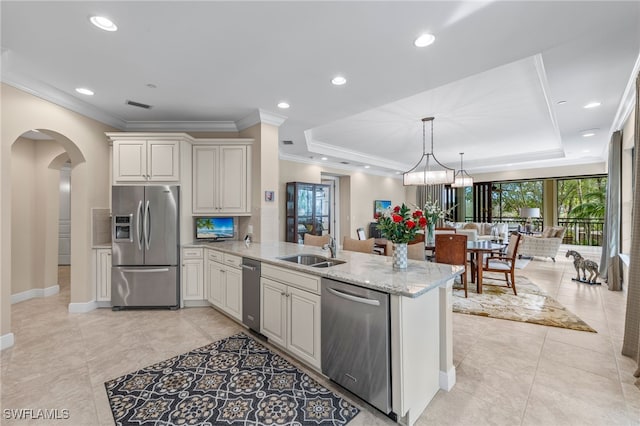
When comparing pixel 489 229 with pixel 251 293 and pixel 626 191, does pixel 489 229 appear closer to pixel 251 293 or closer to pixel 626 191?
pixel 626 191

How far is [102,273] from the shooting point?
12.7ft

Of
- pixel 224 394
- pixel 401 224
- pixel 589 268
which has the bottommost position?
pixel 224 394

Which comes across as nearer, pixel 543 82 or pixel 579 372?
pixel 579 372

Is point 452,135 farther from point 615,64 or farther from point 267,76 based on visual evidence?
point 267,76

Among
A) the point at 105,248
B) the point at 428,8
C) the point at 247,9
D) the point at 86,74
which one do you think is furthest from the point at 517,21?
the point at 105,248

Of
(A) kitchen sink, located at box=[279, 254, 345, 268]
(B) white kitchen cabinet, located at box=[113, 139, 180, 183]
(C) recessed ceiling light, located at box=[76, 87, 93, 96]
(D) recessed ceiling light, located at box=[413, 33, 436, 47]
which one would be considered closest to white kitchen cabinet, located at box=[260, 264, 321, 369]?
(A) kitchen sink, located at box=[279, 254, 345, 268]

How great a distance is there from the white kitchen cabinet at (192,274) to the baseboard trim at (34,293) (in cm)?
248

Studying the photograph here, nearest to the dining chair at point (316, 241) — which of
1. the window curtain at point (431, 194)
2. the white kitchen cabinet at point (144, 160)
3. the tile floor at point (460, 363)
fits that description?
the tile floor at point (460, 363)

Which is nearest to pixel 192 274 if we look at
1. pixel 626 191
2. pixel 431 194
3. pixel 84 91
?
pixel 84 91

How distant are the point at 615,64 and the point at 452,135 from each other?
3110 millimetres

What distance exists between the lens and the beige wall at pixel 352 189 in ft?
Answer: 23.4

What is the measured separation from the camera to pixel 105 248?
3.84 metres

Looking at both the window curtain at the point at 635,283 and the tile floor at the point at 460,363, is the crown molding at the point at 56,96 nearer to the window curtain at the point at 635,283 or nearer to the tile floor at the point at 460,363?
the tile floor at the point at 460,363

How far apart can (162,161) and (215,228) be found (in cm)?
120
